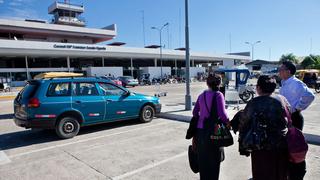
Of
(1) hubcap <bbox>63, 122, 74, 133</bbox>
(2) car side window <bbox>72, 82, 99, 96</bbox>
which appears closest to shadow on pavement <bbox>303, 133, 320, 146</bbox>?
(2) car side window <bbox>72, 82, 99, 96</bbox>

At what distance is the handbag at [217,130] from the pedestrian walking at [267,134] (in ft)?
1.59

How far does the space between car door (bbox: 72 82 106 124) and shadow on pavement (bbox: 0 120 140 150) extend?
620 mm

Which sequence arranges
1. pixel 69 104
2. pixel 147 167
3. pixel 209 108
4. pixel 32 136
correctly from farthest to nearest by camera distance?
pixel 32 136, pixel 69 104, pixel 147 167, pixel 209 108

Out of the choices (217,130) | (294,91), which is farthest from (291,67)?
(217,130)

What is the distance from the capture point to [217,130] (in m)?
3.35

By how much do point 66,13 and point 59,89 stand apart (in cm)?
5643

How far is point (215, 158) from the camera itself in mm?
3455

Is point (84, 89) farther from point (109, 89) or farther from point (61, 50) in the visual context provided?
point (61, 50)

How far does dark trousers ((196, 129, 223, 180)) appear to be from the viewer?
11.2 feet

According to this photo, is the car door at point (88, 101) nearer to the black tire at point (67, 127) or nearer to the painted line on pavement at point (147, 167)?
the black tire at point (67, 127)

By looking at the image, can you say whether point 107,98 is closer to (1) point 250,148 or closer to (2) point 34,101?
(2) point 34,101

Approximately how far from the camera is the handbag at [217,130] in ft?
10.9

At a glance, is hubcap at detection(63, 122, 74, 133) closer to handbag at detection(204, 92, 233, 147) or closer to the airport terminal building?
handbag at detection(204, 92, 233, 147)

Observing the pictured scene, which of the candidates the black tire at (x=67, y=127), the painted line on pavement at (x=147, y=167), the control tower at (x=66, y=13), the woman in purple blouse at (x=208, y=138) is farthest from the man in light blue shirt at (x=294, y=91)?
the control tower at (x=66, y=13)
